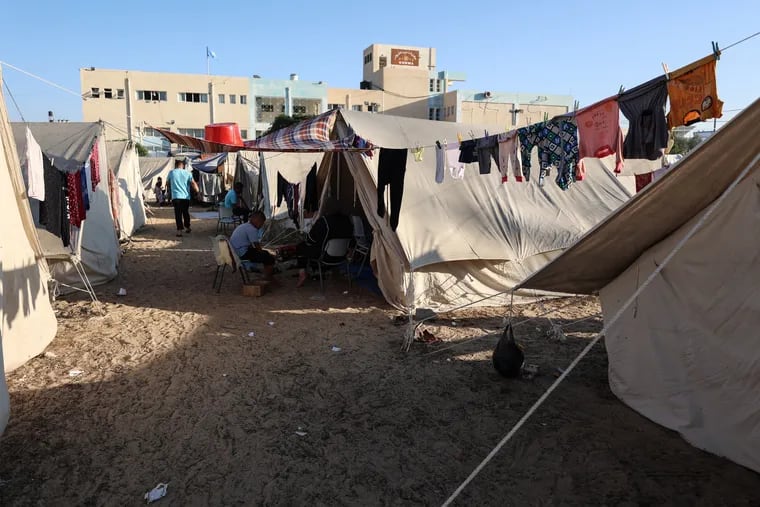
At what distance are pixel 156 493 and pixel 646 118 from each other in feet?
13.4

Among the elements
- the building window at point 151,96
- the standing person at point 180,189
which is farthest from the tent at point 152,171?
the building window at point 151,96

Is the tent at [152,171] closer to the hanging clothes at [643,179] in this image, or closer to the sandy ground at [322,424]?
the sandy ground at [322,424]

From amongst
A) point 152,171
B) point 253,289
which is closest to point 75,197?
point 253,289

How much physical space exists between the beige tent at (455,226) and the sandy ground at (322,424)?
72 cm

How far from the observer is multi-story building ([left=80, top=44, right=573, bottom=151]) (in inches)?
1612

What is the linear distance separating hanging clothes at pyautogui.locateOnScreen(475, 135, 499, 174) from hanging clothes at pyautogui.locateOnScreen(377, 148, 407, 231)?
Result: 3.44 feet

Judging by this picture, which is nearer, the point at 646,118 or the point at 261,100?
the point at 646,118

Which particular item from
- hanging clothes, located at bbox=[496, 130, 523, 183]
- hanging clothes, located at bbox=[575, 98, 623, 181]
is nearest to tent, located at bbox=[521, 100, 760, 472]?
hanging clothes, located at bbox=[575, 98, 623, 181]

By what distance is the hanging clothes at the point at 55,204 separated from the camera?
6.04 m

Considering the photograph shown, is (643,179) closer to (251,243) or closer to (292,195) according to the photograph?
(251,243)

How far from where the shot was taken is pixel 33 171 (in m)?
5.34

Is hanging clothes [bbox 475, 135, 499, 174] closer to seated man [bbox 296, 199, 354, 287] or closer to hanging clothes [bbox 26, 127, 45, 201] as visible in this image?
seated man [bbox 296, 199, 354, 287]

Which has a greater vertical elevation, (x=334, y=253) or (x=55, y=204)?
(x=55, y=204)

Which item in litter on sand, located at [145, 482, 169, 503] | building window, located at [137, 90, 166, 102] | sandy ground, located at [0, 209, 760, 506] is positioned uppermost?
building window, located at [137, 90, 166, 102]
